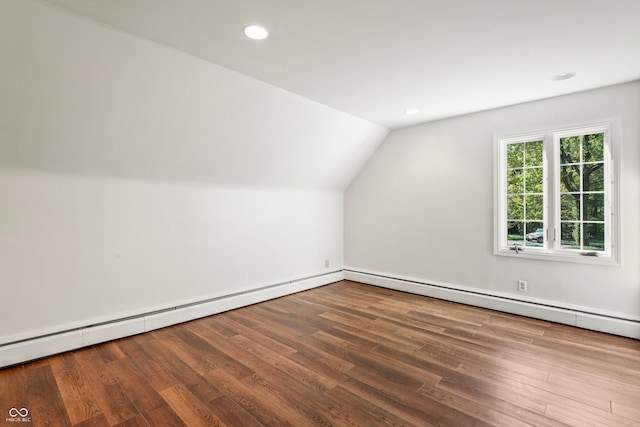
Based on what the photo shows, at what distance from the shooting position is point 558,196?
11.5 feet

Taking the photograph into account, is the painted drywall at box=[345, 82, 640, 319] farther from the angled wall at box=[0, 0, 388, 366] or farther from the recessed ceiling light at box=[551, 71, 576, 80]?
the angled wall at box=[0, 0, 388, 366]

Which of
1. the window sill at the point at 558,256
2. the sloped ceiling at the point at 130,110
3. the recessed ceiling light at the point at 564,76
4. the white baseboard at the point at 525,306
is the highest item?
the recessed ceiling light at the point at 564,76

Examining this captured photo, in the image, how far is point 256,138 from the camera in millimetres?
3570

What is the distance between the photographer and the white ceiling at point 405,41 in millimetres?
1964

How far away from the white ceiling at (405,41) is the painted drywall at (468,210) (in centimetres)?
36

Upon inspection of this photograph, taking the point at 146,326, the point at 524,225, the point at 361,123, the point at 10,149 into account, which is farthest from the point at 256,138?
the point at 524,225

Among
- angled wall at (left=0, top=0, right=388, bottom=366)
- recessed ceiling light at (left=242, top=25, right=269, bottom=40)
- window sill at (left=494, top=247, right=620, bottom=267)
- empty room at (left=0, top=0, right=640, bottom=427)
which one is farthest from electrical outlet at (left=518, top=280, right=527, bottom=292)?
recessed ceiling light at (left=242, top=25, right=269, bottom=40)

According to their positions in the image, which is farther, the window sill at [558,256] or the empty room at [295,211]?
the window sill at [558,256]

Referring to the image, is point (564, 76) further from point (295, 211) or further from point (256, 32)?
point (295, 211)

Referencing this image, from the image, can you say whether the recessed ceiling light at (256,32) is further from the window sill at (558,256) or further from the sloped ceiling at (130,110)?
the window sill at (558,256)

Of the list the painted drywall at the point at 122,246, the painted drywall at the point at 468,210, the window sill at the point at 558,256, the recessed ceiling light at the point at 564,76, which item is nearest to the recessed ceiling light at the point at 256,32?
the painted drywall at the point at 122,246

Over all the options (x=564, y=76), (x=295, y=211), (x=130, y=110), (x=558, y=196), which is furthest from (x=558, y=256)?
(x=130, y=110)

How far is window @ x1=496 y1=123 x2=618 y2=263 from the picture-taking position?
128 inches

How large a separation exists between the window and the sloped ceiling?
7.77ft
